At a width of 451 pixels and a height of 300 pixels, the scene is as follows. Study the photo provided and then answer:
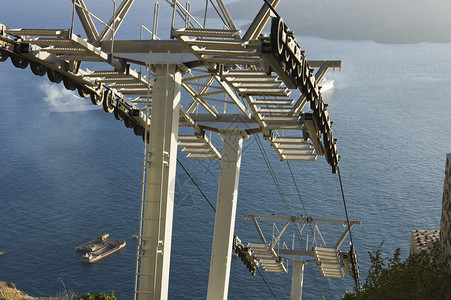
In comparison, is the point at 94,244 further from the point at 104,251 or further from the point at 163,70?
the point at 163,70

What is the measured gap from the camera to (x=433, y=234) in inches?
1005

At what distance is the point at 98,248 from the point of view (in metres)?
53.3

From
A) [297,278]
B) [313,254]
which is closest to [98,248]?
[297,278]

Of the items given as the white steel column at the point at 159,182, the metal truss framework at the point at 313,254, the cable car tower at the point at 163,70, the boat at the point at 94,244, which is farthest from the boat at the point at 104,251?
the white steel column at the point at 159,182

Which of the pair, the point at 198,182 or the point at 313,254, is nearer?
the point at 313,254

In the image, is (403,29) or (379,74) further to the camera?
(403,29)

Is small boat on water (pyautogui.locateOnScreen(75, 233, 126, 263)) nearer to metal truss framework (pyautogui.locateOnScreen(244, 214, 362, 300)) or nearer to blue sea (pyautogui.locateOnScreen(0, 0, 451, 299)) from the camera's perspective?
blue sea (pyautogui.locateOnScreen(0, 0, 451, 299))

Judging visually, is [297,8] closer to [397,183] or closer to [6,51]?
[397,183]

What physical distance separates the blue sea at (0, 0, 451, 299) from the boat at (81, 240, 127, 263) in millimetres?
702

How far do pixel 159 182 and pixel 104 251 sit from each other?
1748 inches

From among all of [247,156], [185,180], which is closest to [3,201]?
[185,180]

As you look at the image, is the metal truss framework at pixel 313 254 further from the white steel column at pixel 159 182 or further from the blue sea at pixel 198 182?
the blue sea at pixel 198 182

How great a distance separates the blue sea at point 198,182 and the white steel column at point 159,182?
3727 centimetres

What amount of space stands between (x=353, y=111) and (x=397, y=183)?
44.3ft
